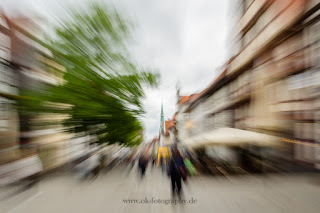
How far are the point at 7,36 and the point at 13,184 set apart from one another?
2344 millimetres

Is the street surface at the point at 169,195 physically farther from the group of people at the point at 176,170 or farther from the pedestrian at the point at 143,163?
the pedestrian at the point at 143,163

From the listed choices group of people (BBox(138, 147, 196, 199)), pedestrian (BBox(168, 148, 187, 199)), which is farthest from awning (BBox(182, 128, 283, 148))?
pedestrian (BBox(168, 148, 187, 199))

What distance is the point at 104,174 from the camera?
7.55 feet

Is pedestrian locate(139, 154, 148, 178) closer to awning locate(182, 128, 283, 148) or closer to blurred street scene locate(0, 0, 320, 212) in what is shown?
blurred street scene locate(0, 0, 320, 212)

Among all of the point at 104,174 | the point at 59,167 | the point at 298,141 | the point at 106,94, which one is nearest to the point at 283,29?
the point at 298,141

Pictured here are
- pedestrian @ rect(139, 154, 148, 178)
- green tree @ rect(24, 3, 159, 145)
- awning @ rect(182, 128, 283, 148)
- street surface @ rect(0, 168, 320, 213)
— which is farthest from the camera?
pedestrian @ rect(139, 154, 148, 178)

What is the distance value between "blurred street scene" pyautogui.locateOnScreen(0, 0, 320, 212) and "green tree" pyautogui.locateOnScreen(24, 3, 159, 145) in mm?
10

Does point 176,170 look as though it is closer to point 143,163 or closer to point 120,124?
point 143,163

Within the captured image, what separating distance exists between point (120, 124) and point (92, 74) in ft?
2.55

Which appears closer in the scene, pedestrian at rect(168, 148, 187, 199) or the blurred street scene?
the blurred street scene

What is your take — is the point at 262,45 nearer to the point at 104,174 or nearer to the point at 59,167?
the point at 104,174

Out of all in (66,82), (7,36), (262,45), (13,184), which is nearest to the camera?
(66,82)

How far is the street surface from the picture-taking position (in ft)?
4.94

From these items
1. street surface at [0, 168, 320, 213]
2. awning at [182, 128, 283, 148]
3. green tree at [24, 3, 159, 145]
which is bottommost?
street surface at [0, 168, 320, 213]
